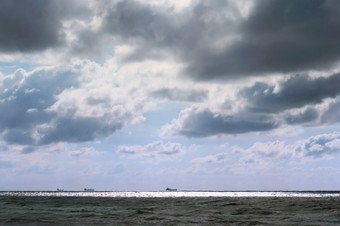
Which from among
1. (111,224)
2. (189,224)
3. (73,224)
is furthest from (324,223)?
(73,224)

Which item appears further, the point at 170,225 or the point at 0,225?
the point at 170,225

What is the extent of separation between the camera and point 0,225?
28.6 metres

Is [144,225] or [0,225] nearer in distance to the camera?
[0,225]

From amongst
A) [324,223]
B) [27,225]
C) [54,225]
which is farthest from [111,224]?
[324,223]

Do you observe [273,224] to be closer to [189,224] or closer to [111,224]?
[189,224]

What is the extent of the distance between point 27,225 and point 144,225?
32.2 ft

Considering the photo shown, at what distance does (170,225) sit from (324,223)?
14525mm

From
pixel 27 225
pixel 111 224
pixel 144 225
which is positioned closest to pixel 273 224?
pixel 144 225

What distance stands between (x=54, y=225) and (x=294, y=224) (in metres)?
21.2

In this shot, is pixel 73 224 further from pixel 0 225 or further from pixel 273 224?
pixel 273 224

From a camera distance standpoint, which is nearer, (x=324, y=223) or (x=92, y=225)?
(x=92, y=225)

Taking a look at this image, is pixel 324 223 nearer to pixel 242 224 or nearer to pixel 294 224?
pixel 294 224

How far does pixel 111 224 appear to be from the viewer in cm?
3134

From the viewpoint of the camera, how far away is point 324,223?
3266 centimetres
